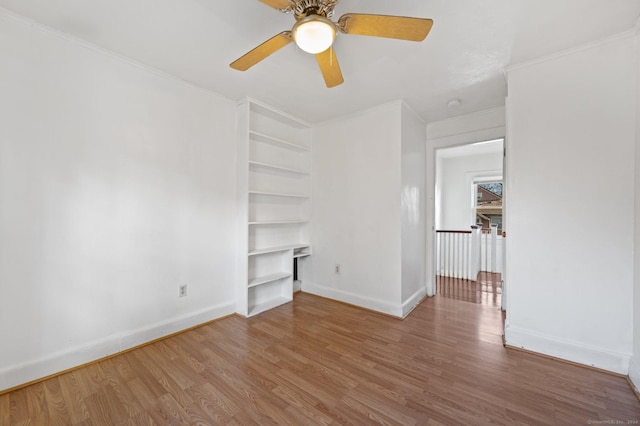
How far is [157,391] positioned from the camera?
1.68 metres

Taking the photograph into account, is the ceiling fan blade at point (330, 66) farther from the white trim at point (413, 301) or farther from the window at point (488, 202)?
the window at point (488, 202)

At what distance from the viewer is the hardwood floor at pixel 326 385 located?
1.48m

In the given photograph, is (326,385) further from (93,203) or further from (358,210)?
(93,203)

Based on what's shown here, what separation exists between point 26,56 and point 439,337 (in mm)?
3941

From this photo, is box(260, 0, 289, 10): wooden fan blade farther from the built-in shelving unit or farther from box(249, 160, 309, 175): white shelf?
box(249, 160, 309, 175): white shelf

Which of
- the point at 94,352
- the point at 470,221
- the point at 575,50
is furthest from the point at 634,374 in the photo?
the point at 470,221

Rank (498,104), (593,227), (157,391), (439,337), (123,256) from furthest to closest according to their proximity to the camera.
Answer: (498,104) < (439,337) < (123,256) < (593,227) < (157,391)

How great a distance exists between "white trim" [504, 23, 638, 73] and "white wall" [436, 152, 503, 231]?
4.00 m

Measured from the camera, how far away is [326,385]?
5.71 feet

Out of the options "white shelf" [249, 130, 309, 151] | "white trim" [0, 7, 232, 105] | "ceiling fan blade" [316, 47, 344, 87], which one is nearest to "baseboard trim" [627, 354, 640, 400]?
"ceiling fan blade" [316, 47, 344, 87]

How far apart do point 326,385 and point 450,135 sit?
3.30m

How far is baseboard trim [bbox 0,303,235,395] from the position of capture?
66.4 inches

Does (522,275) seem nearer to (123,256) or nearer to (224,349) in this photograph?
(224,349)

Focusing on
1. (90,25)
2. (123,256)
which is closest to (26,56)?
(90,25)
